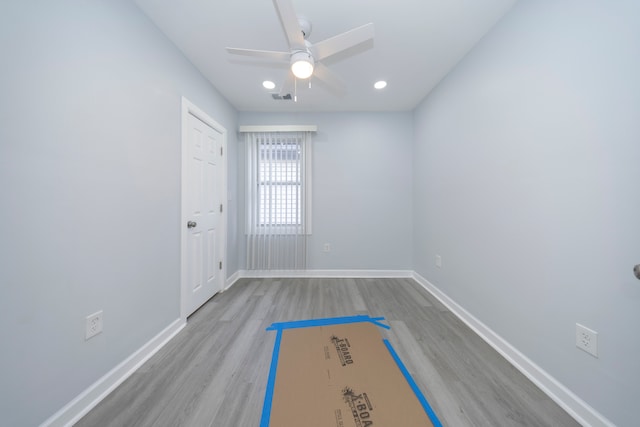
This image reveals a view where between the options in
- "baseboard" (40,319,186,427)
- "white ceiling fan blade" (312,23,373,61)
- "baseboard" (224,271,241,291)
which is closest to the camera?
"baseboard" (40,319,186,427)

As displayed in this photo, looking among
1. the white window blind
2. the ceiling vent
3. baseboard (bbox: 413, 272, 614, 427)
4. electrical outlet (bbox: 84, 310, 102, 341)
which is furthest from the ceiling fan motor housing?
baseboard (bbox: 413, 272, 614, 427)

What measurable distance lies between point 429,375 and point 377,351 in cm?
36

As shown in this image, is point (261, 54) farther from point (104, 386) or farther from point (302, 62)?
point (104, 386)

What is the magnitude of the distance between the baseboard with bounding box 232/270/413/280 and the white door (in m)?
0.62

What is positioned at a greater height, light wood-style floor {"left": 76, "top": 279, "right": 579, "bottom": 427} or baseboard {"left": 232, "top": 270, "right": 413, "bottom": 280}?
baseboard {"left": 232, "top": 270, "right": 413, "bottom": 280}

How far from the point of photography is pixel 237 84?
2.54 m

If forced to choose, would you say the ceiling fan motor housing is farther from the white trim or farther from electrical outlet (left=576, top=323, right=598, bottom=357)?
electrical outlet (left=576, top=323, right=598, bottom=357)

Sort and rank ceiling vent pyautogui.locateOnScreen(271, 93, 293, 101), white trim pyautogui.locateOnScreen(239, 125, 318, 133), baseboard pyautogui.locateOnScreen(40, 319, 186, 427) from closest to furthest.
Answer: baseboard pyautogui.locateOnScreen(40, 319, 186, 427) → ceiling vent pyautogui.locateOnScreen(271, 93, 293, 101) → white trim pyautogui.locateOnScreen(239, 125, 318, 133)

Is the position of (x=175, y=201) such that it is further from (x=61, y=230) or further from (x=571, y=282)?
(x=571, y=282)

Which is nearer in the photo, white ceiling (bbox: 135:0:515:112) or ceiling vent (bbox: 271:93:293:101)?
white ceiling (bbox: 135:0:515:112)

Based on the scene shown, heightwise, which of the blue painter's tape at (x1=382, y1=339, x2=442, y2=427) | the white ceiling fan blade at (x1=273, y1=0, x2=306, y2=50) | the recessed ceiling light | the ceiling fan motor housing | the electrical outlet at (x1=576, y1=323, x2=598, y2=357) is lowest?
the blue painter's tape at (x1=382, y1=339, x2=442, y2=427)

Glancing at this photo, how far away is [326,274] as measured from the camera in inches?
131

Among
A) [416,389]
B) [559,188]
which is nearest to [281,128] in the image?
[559,188]

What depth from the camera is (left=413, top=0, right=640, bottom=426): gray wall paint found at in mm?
992
